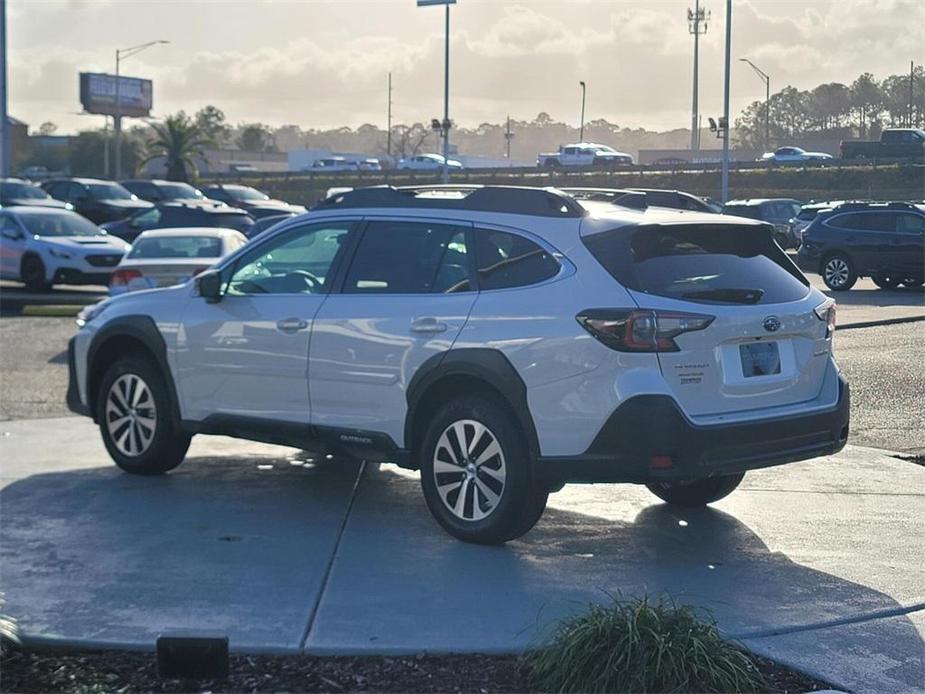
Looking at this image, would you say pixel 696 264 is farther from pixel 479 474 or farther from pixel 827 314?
pixel 479 474

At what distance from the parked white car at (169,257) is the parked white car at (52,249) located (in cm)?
661

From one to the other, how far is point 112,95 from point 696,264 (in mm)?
98586

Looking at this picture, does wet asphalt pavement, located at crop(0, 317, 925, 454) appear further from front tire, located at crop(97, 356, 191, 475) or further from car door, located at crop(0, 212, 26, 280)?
car door, located at crop(0, 212, 26, 280)

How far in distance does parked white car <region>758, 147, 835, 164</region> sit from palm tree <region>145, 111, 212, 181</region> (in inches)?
1109

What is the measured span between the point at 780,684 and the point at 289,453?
17.5 ft

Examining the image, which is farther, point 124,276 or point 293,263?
point 124,276

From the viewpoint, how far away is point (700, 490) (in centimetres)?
795

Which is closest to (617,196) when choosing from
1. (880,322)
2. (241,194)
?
(880,322)

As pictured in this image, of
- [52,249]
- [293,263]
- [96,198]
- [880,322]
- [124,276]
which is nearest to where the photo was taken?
[293,263]

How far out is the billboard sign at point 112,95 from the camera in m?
96.7

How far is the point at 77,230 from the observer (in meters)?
24.6

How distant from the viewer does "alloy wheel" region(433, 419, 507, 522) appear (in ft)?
22.5

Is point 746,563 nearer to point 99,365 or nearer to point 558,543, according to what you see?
point 558,543

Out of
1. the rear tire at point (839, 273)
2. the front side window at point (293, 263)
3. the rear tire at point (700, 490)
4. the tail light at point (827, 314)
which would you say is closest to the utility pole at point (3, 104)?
the rear tire at point (839, 273)
